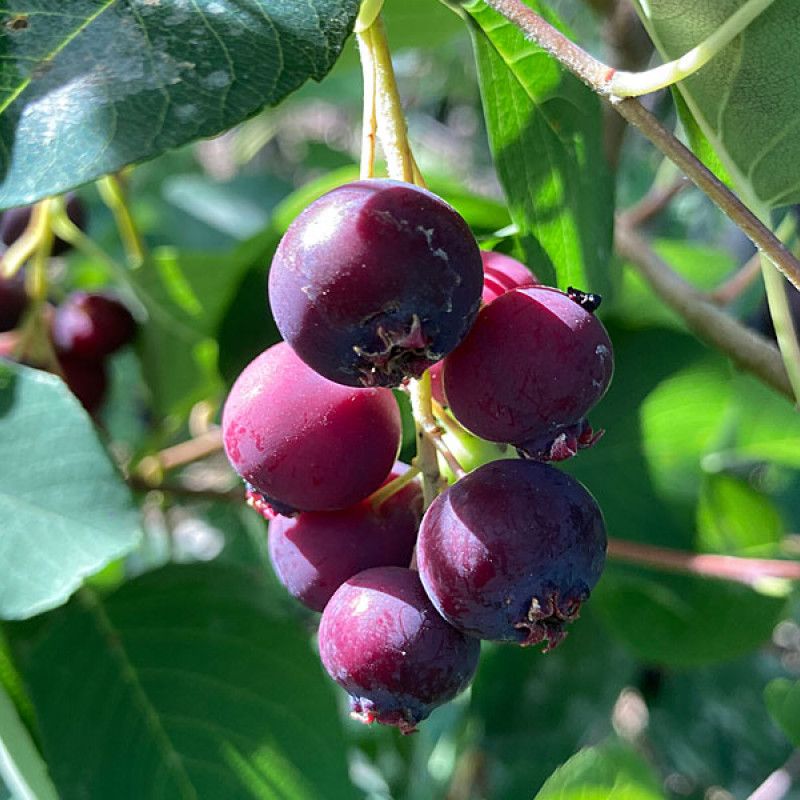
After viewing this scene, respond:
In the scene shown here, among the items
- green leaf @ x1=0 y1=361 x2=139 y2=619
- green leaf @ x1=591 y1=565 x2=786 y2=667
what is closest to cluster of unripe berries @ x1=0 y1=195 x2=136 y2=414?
green leaf @ x1=0 y1=361 x2=139 y2=619

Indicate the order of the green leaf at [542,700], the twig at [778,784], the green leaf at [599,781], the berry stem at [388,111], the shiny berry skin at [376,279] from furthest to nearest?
the green leaf at [542,700] < the twig at [778,784] < the green leaf at [599,781] < the berry stem at [388,111] < the shiny berry skin at [376,279]

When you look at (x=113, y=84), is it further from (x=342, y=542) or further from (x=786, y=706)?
(x=786, y=706)

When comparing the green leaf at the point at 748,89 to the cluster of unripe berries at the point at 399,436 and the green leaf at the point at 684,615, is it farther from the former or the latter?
the green leaf at the point at 684,615

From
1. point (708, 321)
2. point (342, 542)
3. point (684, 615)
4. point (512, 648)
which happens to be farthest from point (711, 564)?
point (342, 542)

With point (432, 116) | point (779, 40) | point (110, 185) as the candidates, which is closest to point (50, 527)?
point (110, 185)

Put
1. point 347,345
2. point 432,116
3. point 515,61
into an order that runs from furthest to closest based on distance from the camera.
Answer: point 432,116 < point 515,61 < point 347,345

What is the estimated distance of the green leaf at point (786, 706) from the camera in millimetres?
766

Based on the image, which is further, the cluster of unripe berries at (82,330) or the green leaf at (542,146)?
the cluster of unripe berries at (82,330)

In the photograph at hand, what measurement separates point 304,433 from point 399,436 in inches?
2.8

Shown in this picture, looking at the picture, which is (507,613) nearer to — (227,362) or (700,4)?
(700,4)

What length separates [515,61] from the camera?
2.16 ft

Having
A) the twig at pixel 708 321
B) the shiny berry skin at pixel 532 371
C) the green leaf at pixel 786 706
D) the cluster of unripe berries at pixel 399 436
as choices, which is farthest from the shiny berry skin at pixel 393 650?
the twig at pixel 708 321

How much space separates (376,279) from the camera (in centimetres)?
45

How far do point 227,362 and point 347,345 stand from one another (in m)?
0.48
